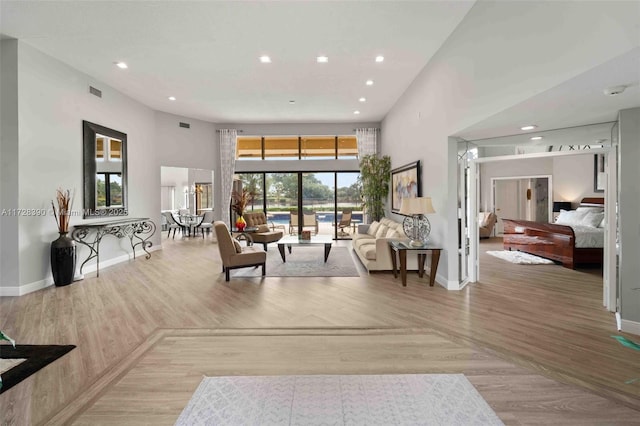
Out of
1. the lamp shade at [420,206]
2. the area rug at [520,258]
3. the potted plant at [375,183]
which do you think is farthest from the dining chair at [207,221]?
the area rug at [520,258]

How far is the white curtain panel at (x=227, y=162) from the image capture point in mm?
9688

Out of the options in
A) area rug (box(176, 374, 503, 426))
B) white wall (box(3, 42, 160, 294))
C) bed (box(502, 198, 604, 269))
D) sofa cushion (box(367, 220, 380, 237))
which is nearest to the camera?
area rug (box(176, 374, 503, 426))

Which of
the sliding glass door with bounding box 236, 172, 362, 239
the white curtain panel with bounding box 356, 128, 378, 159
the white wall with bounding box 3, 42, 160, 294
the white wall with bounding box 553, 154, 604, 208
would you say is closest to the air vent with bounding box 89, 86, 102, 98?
the white wall with bounding box 3, 42, 160, 294

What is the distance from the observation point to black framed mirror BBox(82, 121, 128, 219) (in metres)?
5.88

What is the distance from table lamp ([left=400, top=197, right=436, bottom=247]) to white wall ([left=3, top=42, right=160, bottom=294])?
5.55m

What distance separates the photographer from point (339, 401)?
2195 mm

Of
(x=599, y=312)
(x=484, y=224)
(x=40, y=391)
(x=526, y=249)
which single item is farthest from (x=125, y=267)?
(x=484, y=224)

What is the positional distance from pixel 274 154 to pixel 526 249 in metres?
7.06

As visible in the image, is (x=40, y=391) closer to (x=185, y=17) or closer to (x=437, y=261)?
(x=185, y=17)

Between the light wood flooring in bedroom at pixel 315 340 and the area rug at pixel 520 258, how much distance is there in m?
1.29

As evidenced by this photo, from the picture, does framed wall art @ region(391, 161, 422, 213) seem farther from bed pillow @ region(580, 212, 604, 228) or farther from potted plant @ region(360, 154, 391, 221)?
bed pillow @ region(580, 212, 604, 228)

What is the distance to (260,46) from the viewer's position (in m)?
4.74

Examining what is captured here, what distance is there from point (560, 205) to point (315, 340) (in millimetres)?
8489

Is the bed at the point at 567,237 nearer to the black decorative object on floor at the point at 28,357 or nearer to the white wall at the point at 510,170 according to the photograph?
the white wall at the point at 510,170
